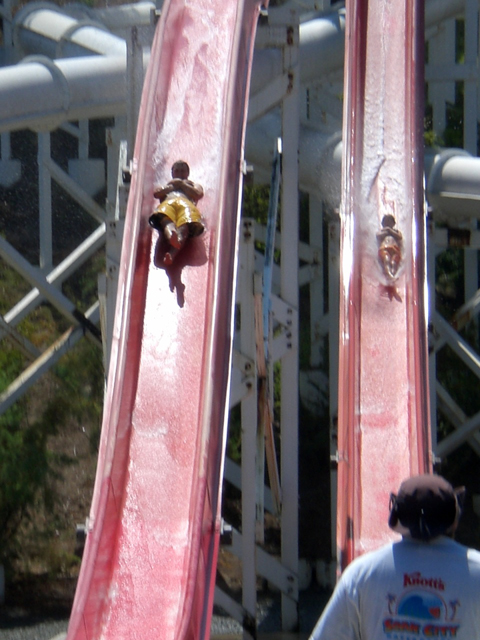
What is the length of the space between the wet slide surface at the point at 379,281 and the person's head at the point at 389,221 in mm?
30

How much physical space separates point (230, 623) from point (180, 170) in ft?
7.96

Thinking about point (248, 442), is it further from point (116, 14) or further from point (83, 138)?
point (116, 14)

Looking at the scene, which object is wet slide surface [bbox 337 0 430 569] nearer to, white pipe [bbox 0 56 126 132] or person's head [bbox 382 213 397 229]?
person's head [bbox 382 213 397 229]

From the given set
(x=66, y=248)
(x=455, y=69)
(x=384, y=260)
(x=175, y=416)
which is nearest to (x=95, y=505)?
(x=175, y=416)

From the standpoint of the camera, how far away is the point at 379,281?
4.16 meters

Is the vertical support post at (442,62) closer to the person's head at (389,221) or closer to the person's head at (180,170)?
the person's head at (389,221)

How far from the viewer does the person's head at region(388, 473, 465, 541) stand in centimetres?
188

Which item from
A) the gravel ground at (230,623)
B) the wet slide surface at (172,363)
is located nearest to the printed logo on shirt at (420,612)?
the wet slide surface at (172,363)

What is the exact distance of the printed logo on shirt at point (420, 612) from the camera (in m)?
1.85

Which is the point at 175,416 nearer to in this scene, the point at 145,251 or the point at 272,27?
the point at 145,251

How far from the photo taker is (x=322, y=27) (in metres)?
6.19

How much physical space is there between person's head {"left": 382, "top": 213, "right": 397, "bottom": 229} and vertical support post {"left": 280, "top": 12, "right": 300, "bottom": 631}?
1.52ft

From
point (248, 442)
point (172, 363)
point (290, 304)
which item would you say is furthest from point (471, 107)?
point (172, 363)

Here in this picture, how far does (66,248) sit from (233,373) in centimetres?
495
